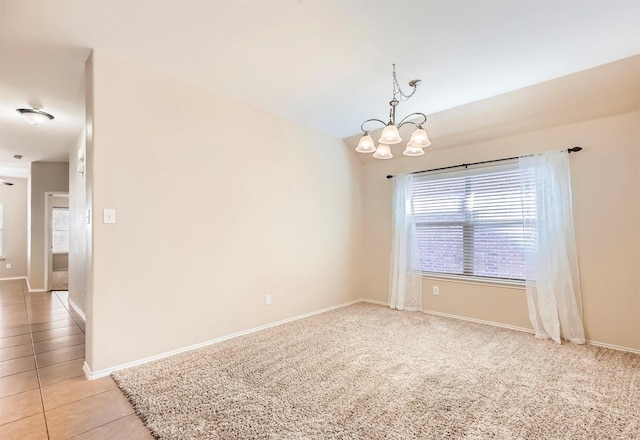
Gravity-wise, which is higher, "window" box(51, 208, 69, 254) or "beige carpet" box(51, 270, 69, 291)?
"window" box(51, 208, 69, 254)

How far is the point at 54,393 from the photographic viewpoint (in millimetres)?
2133

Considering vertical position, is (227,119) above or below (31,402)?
above

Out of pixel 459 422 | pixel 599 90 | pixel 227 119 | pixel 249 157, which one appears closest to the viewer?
pixel 459 422

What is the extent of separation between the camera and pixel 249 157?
135 inches

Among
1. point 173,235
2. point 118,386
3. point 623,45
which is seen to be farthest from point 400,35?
point 118,386

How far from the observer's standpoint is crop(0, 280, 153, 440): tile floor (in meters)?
1.74

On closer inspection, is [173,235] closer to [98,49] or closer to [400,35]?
[98,49]

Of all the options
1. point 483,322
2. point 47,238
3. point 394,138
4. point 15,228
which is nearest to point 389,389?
point 394,138

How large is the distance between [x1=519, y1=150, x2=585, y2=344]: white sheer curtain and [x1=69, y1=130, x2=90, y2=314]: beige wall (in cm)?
543

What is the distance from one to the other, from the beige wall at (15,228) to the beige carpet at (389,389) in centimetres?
738

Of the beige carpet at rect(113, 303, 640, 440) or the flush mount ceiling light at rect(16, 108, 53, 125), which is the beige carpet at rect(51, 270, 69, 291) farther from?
the beige carpet at rect(113, 303, 640, 440)

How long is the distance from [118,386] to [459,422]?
93.9 inches

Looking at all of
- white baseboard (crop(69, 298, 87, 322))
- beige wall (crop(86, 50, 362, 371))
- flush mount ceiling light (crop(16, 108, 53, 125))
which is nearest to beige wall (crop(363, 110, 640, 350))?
beige wall (crop(86, 50, 362, 371))

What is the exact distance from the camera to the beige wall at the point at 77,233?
394 centimetres
